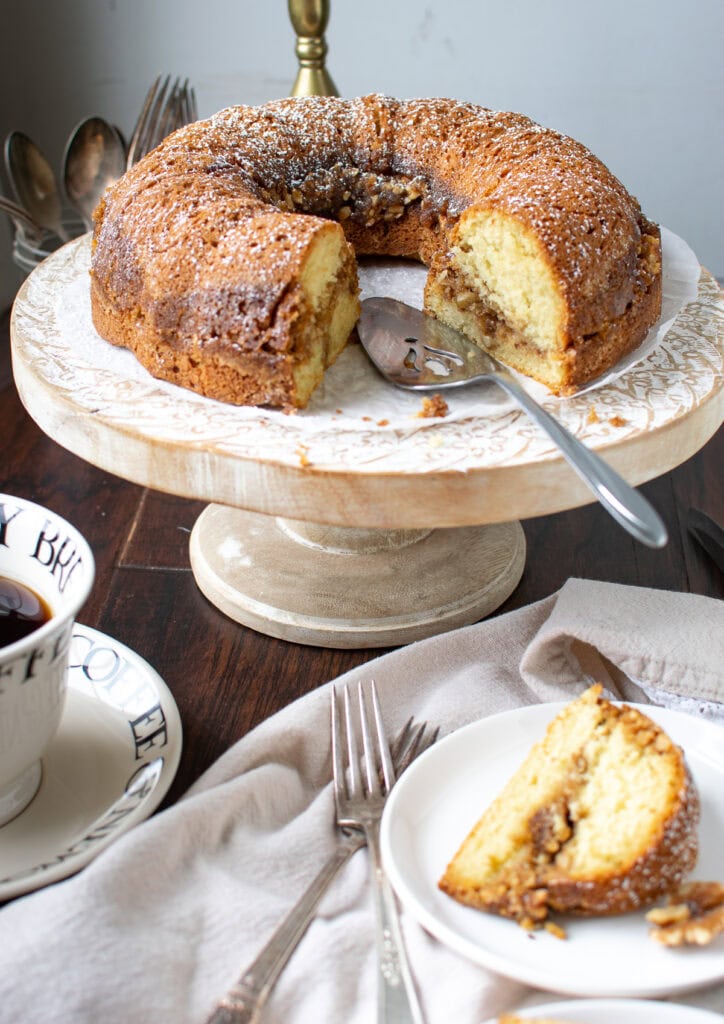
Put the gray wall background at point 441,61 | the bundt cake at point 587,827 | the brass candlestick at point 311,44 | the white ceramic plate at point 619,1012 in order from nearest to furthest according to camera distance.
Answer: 1. the white ceramic plate at point 619,1012
2. the bundt cake at point 587,827
3. the brass candlestick at point 311,44
4. the gray wall background at point 441,61

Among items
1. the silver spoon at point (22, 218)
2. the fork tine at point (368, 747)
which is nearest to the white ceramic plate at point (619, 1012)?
the fork tine at point (368, 747)

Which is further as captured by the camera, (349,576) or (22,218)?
(22,218)

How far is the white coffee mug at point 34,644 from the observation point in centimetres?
98

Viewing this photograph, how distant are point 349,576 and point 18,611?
1.78ft

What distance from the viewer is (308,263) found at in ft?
4.76

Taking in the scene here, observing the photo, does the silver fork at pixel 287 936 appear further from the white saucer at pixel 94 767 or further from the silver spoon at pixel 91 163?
the silver spoon at pixel 91 163

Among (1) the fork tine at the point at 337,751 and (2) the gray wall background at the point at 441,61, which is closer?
(1) the fork tine at the point at 337,751

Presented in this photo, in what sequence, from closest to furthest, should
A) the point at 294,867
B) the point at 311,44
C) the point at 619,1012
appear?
1. the point at 619,1012
2. the point at 294,867
3. the point at 311,44

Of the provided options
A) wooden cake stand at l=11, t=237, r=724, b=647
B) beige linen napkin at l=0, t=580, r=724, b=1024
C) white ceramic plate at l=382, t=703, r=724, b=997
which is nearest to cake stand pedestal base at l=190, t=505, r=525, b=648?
wooden cake stand at l=11, t=237, r=724, b=647

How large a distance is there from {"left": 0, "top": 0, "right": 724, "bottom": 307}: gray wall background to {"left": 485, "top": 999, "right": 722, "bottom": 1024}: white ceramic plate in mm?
2787

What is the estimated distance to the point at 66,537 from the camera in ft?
3.60

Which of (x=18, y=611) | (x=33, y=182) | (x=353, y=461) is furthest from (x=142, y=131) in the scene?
(x=18, y=611)

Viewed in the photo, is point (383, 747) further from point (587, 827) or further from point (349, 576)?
point (349, 576)

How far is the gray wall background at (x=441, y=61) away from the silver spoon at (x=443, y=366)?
174cm
